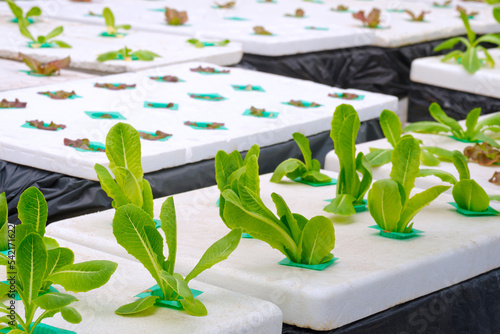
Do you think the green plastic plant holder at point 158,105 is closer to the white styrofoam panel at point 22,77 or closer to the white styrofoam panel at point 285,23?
the white styrofoam panel at point 22,77

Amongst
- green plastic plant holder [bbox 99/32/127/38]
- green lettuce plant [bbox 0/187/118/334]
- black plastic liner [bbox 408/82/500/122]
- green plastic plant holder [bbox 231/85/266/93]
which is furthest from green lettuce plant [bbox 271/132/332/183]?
green plastic plant holder [bbox 99/32/127/38]

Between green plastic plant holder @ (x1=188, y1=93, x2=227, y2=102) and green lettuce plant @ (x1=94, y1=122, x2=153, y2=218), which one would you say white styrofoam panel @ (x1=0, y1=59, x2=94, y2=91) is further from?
green lettuce plant @ (x1=94, y1=122, x2=153, y2=218)

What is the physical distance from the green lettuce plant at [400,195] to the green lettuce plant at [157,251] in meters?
0.35

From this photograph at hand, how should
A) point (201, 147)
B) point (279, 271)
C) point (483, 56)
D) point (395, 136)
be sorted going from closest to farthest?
point (279, 271)
point (395, 136)
point (201, 147)
point (483, 56)

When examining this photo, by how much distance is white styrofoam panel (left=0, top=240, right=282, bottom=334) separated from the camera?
97cm

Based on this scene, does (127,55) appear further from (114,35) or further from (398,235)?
(398,235)

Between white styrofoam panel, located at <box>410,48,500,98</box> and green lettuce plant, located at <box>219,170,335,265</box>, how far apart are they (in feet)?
6.43

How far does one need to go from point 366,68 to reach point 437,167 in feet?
6.52

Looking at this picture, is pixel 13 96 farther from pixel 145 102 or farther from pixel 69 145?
pixel 69 145

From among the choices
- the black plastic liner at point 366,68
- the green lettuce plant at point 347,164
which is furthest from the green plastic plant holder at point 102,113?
the black plastic liner at point 366,68

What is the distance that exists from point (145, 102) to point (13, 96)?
42 cm

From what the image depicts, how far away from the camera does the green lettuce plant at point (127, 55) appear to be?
2930mm

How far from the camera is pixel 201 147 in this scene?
192cm

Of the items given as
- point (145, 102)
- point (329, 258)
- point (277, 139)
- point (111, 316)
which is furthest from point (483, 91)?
point (111, 316)
